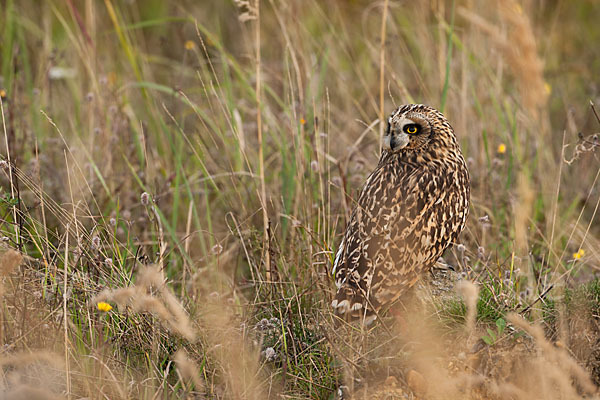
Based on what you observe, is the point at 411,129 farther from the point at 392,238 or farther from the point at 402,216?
the point at 392,238

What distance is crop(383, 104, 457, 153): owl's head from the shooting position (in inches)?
164

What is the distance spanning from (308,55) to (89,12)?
201 centimetres

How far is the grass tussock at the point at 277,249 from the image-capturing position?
3.34 meters

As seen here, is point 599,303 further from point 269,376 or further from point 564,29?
point 564,29

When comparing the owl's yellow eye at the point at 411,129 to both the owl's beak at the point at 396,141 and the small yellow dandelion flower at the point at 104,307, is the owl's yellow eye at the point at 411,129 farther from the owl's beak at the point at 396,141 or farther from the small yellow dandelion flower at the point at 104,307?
the small yellow dandelion flower at the point at 104,307

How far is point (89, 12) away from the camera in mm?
5816

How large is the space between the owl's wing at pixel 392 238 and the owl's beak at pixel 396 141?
0.50 feet

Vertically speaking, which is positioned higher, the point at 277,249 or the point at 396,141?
the point at 396,141

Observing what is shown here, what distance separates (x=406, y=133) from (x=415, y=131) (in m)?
0.05

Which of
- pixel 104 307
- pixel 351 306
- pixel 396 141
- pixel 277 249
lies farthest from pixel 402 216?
pixel 104 307

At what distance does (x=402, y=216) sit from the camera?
13.1ft

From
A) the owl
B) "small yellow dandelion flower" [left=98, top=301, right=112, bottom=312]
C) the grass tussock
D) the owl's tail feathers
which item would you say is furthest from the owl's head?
"small yellow dandelion flower" [left=98, top=301, right=112, bottom=312]

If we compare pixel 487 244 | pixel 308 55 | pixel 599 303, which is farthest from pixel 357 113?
pixel 599 303

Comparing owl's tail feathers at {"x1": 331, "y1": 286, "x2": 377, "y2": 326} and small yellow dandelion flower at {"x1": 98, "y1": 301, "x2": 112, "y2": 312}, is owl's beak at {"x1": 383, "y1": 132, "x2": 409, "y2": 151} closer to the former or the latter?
owl's tail feathers at {"x1": 331, "y1": 286, "x2": 377, "y2": 326}
